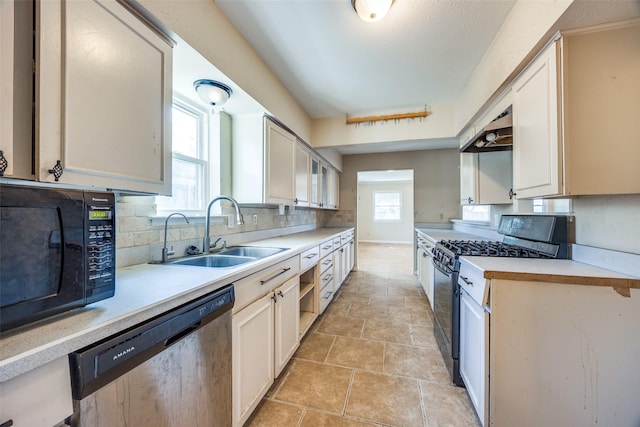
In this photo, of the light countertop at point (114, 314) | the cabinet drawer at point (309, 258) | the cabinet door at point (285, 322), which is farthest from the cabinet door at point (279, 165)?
the light countertop at point (114, 314)

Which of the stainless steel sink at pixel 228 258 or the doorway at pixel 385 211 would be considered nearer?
the stainless steel sink at pixel 228 258

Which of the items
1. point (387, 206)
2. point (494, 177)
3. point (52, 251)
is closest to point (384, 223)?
point (387, 206)

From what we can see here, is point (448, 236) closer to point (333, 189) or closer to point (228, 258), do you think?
point (333, 189)

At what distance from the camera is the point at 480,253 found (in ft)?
5.59

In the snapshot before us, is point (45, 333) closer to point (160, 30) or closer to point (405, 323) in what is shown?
point (160, 30)

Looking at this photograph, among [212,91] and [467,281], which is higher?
[212,91]

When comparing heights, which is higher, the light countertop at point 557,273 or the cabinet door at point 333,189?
the cabinet door at point 333,189

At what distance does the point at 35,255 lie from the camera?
2.08ft

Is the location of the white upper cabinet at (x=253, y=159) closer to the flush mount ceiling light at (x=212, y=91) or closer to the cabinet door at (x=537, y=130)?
the flush mount ceiling light at (x=212, y=91)

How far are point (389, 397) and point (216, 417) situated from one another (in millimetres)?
1113

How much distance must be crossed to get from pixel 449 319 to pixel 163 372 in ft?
6.02

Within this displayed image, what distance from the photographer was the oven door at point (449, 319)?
1.71m

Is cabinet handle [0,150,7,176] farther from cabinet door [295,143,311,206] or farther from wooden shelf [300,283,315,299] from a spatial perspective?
cabinet door [295,143,311,206]

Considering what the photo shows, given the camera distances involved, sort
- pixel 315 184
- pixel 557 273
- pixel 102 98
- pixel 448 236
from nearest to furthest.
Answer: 1. pixel 102 98
2. pixel 557 273
3. pixel 448 236
4. pixel 315 184
